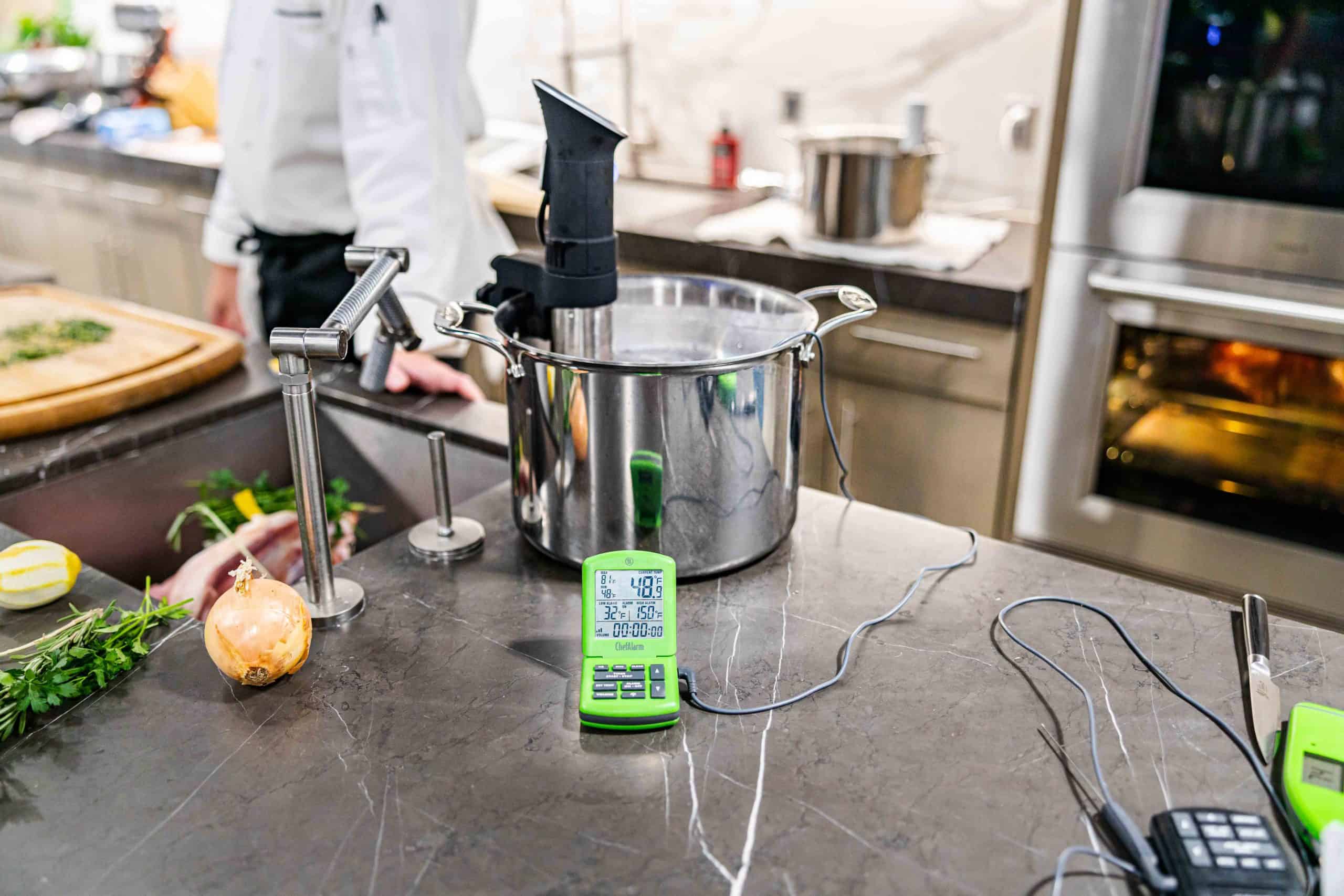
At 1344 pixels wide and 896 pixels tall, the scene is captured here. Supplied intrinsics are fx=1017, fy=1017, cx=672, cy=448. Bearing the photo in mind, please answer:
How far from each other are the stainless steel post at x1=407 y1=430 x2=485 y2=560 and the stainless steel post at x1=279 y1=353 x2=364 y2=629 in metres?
0.08

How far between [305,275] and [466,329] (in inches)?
36.5

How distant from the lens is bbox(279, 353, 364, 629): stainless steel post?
2.50 ft

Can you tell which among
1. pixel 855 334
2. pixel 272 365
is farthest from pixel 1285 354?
pixel 272 365

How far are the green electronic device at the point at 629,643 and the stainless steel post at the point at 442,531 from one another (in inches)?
8.4

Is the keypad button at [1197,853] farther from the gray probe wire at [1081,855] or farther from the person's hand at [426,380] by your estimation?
the person's hand at [426,380]

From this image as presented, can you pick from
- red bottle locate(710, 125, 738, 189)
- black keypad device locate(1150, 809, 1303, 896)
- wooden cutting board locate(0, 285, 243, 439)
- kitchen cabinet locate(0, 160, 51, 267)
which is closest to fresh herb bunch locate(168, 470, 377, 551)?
wooden cutting board locate(0, 285, 243, 439)

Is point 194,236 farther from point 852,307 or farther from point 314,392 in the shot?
point 852,307

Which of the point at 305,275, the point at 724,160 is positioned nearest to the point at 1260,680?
the point at 305,275

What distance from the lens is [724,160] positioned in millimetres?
2576

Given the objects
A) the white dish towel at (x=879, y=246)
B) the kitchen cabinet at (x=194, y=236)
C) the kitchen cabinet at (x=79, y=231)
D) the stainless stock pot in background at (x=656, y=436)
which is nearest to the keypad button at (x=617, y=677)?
the stainless stock pot in background at (x=656, y=436)

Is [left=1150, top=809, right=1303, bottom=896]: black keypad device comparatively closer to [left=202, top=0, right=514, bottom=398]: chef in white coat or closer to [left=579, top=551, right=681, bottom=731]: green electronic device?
[left=579, top=551, right=681, bottom=731]: green electronic device

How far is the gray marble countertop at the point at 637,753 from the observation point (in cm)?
60

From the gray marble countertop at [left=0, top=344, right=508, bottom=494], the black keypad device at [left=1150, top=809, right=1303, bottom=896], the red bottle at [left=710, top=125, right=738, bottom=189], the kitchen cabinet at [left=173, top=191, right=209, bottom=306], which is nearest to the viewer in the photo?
the black keypad device at [left=1150, top=809, right=1303, bottom=896]

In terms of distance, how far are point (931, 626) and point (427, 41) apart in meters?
1.10
